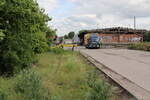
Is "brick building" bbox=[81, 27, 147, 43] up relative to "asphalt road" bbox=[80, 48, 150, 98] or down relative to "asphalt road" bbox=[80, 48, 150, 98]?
up

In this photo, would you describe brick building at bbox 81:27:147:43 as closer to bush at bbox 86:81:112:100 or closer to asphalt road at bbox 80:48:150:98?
asphalt road at bbox 80:48:150:98

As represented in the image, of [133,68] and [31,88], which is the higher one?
[31,88]

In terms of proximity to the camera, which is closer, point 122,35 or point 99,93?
point 99,93

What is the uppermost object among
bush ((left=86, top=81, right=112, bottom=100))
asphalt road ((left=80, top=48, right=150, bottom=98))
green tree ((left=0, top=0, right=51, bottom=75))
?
green tree ((left=0, top=0, right=51, bottom=75))

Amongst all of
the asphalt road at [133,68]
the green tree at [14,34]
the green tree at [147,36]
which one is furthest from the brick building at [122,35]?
the green tree at [14,34]

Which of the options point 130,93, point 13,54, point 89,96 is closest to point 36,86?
point 89,96

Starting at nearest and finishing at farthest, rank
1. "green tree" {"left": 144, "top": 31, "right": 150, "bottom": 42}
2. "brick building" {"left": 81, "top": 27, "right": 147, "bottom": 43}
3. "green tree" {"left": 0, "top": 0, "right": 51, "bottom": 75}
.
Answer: "green tree" {"left": 0, "top": 0, "right": 51, "bottom": 75}
"brick building" {"left": 81, "top": 27, "right": 147, "bottom": 43}
"green tree" {"left": 144, "top": 31, "right": 150, "bottom": 42}

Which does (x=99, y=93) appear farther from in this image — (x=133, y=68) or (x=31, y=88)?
(x=133, y=68)

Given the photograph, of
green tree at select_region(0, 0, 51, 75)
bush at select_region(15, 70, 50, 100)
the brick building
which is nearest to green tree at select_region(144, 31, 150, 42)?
the brick building

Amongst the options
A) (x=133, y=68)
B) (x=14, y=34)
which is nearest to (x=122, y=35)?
(x=133, y=68)

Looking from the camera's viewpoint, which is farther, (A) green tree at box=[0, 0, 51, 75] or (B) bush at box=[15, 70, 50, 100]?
(A) green tree at box=[0, 0, 51, 75]

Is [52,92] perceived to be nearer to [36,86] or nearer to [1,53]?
[36,86]

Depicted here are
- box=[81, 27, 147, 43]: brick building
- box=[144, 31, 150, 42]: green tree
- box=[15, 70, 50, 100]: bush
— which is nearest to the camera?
box=[15, 70, 50, 100]: bush

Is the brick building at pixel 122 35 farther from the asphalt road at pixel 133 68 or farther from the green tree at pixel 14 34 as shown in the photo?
the green tree at pixel 14 34
